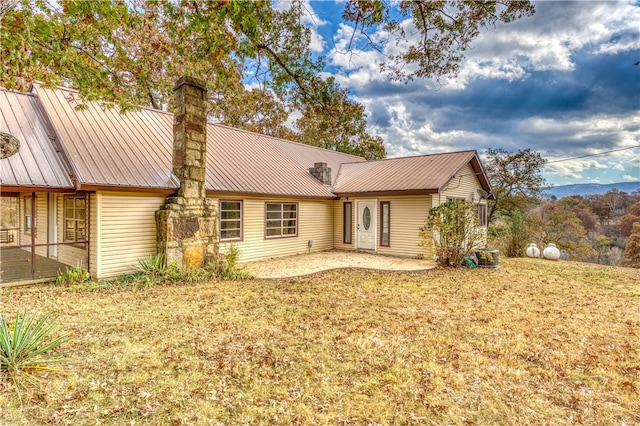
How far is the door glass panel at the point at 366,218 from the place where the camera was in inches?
525

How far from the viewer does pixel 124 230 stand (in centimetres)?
805

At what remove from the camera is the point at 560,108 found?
48.4 ft

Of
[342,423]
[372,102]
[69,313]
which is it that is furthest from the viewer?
[372,102]

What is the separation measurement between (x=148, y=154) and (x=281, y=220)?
5.01 meters

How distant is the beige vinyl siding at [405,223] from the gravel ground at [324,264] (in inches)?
17.3

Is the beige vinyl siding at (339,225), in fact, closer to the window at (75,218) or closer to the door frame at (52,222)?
the window at (75,218)

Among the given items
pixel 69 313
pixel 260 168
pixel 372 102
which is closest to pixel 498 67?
pixel 372 102

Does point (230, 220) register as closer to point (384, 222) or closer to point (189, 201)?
point (189, 201)

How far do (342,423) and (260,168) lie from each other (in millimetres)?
10599

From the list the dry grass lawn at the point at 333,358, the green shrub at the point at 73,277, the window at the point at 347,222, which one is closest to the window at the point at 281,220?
the window at the point at 347,222

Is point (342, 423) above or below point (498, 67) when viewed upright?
below

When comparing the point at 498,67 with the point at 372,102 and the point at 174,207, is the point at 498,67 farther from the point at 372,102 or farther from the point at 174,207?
the point at 174,207

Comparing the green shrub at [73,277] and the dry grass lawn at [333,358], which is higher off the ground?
the green shrub at [73,277]

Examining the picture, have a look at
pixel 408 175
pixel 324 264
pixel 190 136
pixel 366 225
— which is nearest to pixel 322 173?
pixel 366 225
